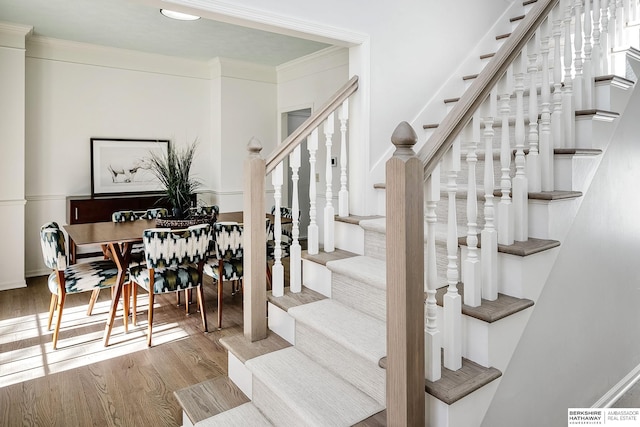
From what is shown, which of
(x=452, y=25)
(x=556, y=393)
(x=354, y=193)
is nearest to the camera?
(x=556, y=393)

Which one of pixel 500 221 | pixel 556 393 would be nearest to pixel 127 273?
pixel 500 221

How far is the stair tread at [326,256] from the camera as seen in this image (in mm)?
2418

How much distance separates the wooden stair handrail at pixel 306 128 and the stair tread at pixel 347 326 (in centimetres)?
79

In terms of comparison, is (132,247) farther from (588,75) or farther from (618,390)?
(618,390)

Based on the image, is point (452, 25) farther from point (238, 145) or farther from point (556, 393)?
point (238, 145)

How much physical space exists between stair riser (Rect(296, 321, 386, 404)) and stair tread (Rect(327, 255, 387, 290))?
339 millimetres

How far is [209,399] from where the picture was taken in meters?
2.07

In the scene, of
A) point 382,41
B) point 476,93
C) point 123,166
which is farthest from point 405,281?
point 123,166

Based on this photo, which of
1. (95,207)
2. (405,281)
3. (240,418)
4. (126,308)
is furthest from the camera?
(95,207)

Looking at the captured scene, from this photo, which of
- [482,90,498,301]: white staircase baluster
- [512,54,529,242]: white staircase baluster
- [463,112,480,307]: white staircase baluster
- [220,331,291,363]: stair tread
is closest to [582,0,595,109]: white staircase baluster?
[512,54,529,242]: white staircase baluster

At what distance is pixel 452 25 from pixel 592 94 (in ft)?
4.33

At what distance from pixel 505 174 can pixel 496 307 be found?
56 centimetres

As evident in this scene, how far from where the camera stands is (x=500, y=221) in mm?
1818

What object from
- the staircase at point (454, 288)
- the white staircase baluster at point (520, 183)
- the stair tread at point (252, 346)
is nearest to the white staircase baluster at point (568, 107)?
the staircase at point (454, 288)
